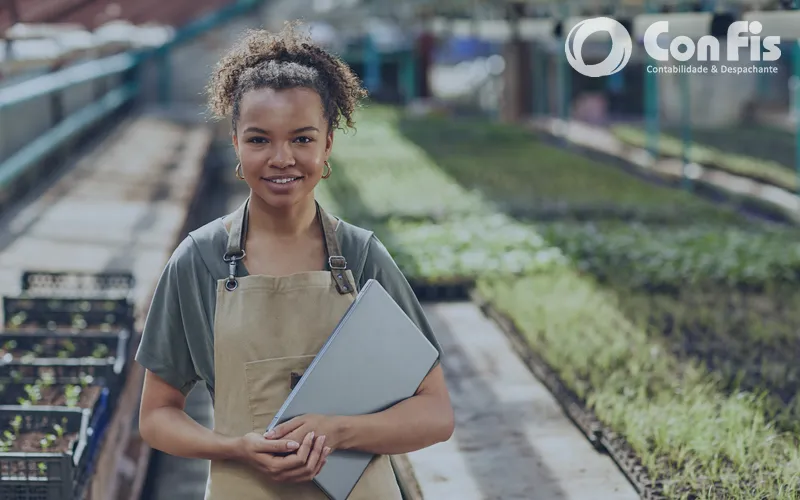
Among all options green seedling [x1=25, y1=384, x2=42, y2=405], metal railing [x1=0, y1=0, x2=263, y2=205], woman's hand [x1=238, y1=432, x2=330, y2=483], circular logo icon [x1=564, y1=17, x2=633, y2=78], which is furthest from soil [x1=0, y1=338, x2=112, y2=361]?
circular logo icon [x1=564, y1=17, x2=633, y2=78]

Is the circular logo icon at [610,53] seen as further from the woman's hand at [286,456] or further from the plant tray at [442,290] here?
the woman's hand at [286,456]

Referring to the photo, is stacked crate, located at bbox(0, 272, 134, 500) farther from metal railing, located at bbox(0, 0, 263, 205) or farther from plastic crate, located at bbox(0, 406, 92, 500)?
metal railing, located at bbox(0, 0, 263, 205)

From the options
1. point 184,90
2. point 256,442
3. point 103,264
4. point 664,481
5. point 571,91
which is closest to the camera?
point 256,442

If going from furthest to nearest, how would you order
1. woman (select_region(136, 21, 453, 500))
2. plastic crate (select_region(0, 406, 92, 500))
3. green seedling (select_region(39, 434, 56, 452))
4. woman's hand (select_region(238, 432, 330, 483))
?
green seedling (select_region(39, 434, 56, 452))
plastic crate (select_region(0, 406, 92, 500))
woman (select_region(136, 21, 453, 500))
woman's hand (select_region(238, 432, 330, 483))

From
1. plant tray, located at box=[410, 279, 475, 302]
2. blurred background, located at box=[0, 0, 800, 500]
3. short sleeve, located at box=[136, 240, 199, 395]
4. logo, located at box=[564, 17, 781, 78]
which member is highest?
logo, located at box=[564, 17, 781, 78]

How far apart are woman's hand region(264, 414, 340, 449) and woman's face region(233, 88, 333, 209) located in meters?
0.35

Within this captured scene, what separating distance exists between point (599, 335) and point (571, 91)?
17.3 m

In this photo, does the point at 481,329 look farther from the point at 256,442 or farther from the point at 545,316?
the point at 256,442

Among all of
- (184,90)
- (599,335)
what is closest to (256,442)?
(599,335)

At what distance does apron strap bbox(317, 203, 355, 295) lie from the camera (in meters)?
1.78

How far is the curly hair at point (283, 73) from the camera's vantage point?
5.87 ft

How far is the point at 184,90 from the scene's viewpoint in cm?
1691

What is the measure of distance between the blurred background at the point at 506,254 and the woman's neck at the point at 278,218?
1201 millimetres

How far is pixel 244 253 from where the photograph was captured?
1.80 m
